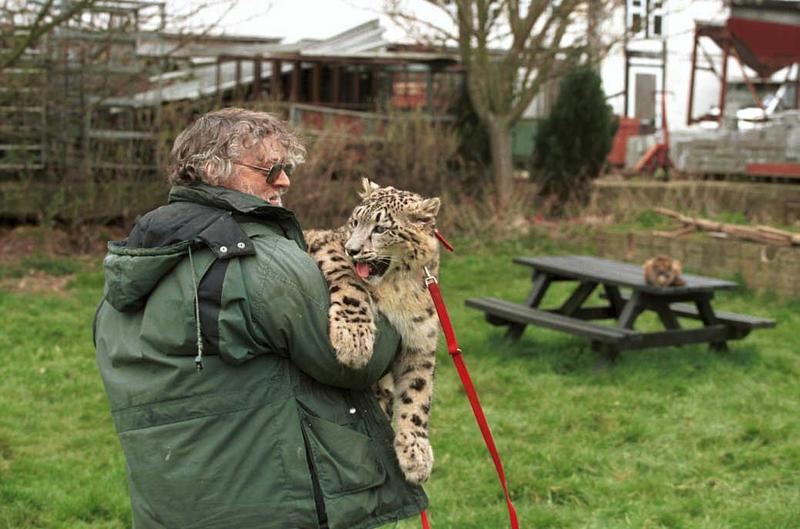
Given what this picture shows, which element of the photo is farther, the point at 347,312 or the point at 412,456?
the point at 412,456

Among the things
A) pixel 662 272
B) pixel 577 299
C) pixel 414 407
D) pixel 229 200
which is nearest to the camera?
pixel 229 200

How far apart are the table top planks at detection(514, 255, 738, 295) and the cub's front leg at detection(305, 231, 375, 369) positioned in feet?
18.4

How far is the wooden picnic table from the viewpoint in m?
8.63

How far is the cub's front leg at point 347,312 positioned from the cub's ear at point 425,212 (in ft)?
0.88

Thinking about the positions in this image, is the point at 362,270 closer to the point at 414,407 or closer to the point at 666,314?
the point at 414,407

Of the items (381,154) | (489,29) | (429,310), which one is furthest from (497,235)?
(429,310)

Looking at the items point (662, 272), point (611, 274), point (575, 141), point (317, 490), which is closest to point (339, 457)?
point (317, 490)

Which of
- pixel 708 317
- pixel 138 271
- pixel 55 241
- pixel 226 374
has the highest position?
pixel 138 271

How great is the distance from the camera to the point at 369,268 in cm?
332

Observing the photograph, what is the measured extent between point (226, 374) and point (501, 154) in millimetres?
13888

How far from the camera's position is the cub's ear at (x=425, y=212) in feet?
11.5

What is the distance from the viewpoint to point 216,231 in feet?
9.37

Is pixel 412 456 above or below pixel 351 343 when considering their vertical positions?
below

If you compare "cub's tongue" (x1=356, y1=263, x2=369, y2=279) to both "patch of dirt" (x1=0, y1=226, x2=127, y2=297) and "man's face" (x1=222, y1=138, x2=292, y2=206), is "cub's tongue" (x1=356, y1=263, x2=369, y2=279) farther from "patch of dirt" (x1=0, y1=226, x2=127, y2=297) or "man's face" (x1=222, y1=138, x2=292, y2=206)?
"patch of dirt" (x1=0, y1=226, x2=127, y2=297)
